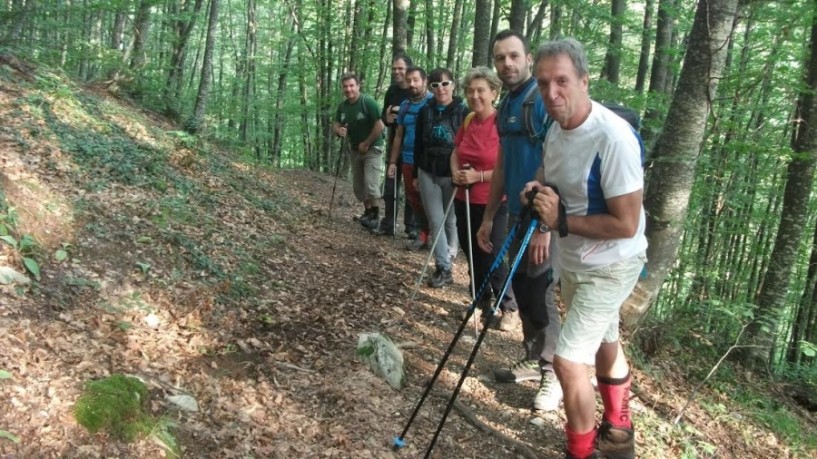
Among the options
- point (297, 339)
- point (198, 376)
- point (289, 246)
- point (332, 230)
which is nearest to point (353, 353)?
point (297, 339)

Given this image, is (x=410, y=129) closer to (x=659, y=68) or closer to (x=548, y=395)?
(x=548, y=395)

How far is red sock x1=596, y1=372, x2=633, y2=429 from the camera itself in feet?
10.3

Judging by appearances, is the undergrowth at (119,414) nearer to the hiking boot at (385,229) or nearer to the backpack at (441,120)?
the backpack at (441,120)

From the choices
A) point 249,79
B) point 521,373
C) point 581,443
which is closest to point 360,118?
point 521,373

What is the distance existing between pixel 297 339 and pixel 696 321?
4.98 meters

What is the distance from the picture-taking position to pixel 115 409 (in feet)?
9.17

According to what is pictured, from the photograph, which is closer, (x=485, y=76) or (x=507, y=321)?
(x=485, y=76)

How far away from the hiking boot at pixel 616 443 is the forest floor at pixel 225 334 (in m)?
0.42

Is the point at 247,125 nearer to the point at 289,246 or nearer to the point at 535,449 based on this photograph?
the point at 289,246

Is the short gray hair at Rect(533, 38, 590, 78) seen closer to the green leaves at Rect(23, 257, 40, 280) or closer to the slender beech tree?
the green leaves at Rect(23, 257, 40, 280)

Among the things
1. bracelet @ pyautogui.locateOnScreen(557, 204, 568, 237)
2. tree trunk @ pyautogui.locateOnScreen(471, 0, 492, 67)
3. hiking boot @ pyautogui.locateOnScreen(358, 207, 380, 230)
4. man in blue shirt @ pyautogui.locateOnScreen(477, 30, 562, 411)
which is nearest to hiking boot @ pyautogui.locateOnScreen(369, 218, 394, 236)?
hiking boot @ pyautogui.locateOnScreen(358, 207, 380, 230)

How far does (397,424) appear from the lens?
139 inches

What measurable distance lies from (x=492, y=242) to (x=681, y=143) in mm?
2239

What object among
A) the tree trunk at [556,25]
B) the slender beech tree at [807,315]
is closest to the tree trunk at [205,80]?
the tree trunk at [556,25]
